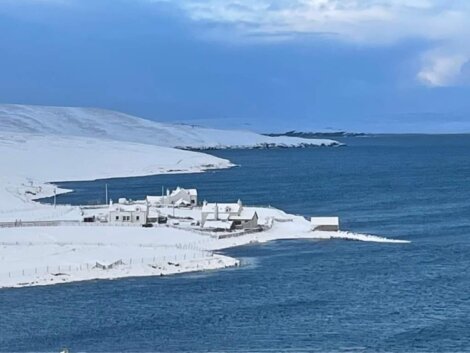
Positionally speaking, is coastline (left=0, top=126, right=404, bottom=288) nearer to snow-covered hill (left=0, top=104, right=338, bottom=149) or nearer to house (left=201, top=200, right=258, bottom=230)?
house (left=201, top=200, right=258, bottom=230)

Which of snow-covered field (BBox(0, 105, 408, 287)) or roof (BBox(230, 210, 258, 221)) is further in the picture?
roof (BBox(230, 210, 258, 221))

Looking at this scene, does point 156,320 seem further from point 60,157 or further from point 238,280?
point 60,157

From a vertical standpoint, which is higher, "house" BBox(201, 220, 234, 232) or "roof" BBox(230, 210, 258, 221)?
"roof" BBox(230, 210, 258, 221)

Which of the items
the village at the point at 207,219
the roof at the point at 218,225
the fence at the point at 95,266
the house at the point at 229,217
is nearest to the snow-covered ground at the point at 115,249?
the fence at the point at 95,266

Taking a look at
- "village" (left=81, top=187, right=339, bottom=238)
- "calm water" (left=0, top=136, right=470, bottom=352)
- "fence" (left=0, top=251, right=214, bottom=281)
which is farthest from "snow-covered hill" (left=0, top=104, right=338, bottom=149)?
"fence" (left=0, top=251, right=214, bottom=281)

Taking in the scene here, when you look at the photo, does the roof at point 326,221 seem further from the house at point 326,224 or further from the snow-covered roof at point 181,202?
the snow-covered roof at point 181,202

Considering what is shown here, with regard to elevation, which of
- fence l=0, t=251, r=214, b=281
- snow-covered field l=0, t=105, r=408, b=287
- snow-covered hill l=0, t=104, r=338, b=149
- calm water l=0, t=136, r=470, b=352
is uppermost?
snow-covered hill l=0, t=104, r=338, b=149

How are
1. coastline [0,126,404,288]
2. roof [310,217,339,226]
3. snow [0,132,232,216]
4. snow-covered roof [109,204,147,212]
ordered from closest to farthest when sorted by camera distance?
coastline [0,126,404,288] → roof [310,217,339,226] → snow-covered roof [109,204,147,212] → snow [0,132,232,216]
